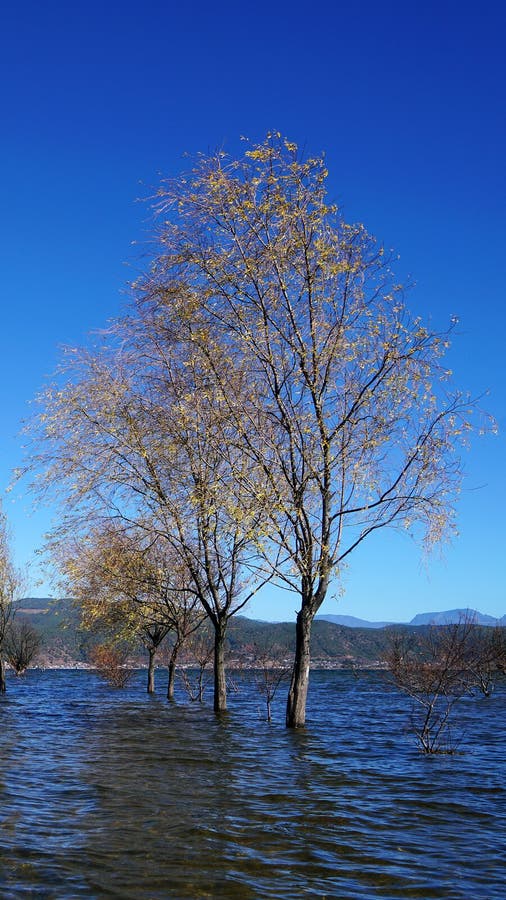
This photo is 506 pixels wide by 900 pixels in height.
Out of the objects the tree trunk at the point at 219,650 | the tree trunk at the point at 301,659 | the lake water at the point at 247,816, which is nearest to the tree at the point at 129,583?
the tree trunk at the point at 219,650

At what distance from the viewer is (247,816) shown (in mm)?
11352

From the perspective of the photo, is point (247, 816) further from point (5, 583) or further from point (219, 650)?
point (5, 583)

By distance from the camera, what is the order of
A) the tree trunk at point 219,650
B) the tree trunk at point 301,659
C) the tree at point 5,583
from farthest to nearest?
the tree at point 5,583 → the tree trunk at point 219,650 → the tree trunk at point 301,659

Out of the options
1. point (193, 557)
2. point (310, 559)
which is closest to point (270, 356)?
point (310, 559)

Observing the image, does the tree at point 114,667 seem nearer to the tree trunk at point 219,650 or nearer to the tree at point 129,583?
the tree at point 129,583

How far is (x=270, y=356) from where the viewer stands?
20.0m

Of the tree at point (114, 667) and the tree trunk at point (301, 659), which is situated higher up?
the tree trunk at point (301, 659)

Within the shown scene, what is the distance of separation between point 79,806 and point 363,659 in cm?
19025

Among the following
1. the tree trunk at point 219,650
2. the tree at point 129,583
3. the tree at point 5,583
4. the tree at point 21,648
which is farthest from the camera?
the tree at point 21,648

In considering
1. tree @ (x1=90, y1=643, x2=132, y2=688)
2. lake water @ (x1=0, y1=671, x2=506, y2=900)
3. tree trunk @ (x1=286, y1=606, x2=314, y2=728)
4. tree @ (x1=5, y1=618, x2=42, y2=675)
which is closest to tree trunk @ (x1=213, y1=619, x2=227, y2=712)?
lake water @ (x1=0, y1=671, x2=506, y2=900)

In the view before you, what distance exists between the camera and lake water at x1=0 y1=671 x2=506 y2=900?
26.8 feet

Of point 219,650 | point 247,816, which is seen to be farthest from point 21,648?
point 247,816

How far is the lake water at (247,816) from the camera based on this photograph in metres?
8.16

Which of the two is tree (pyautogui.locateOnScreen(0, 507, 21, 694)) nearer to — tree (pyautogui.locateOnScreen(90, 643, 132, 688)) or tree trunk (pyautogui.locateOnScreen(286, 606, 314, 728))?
tree (pyautogui.locateOnScreen(90, 643, 132, 688))
